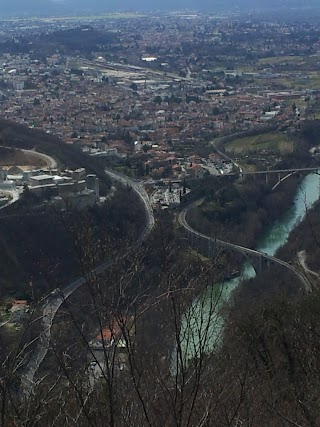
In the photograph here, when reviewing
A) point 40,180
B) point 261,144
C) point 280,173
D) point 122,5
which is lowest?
point 122,5

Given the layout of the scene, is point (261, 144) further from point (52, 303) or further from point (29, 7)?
point (29, 7)

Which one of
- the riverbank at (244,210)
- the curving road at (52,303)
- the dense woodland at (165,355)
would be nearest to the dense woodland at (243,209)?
the riverbank at (244,210)

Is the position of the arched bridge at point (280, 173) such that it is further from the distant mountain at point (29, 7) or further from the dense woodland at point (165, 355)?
the distant mountain at point (29, 7)

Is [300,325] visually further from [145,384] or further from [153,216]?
[153,216]

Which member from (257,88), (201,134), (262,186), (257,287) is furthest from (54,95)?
(257,287)

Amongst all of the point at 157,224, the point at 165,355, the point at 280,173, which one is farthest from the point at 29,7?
the point at 157,224
